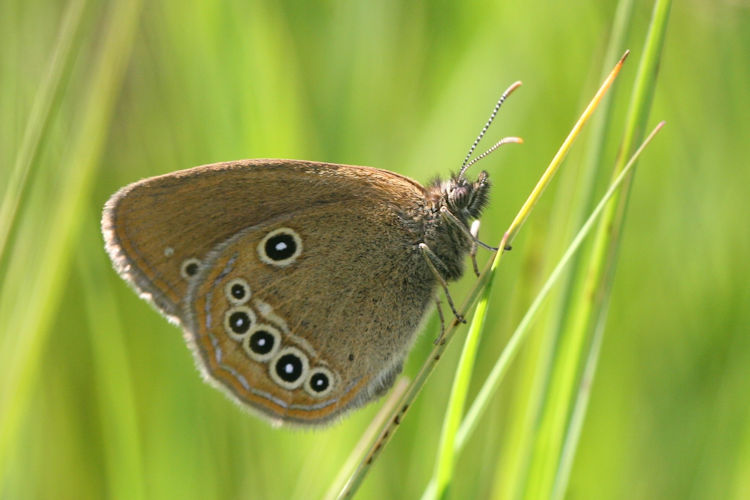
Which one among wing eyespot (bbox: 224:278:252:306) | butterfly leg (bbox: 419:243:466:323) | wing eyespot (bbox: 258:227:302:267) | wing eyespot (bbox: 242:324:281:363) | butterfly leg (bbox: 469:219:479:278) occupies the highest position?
butterfly leg (bbox: 469:219:479:278)

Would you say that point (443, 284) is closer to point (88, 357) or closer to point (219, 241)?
point (219, 241)

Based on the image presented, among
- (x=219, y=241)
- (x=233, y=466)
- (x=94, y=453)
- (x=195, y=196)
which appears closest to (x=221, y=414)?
(x=233, y=466)

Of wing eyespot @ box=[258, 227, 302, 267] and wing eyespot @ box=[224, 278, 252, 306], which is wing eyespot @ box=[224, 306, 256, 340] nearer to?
wing eyespot @ box=[224, 278, 252, 306]

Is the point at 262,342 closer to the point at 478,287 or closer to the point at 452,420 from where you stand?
the point at 478,287

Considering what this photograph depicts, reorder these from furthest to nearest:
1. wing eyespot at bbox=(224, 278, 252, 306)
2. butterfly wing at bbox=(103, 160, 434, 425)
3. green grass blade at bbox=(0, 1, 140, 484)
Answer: wing eyespot at bbox=(224, 278, 252, 306)
butterfly wing at bbox=(103, 160, 434, 425)
green grass blade at bbox=(0, 1, 140, 484)

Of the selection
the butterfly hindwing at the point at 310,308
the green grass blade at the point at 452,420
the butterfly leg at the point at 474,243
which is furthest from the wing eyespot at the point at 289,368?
the green grass blade at the point at 452,420

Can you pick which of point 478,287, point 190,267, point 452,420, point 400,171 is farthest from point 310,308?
point 452,420

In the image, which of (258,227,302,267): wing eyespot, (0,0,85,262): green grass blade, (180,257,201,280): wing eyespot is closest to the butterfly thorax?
(258,227,302,267): wing eyespot

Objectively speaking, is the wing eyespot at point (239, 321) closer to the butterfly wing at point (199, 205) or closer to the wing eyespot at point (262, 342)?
the wing eyespot at point (262, 342)
